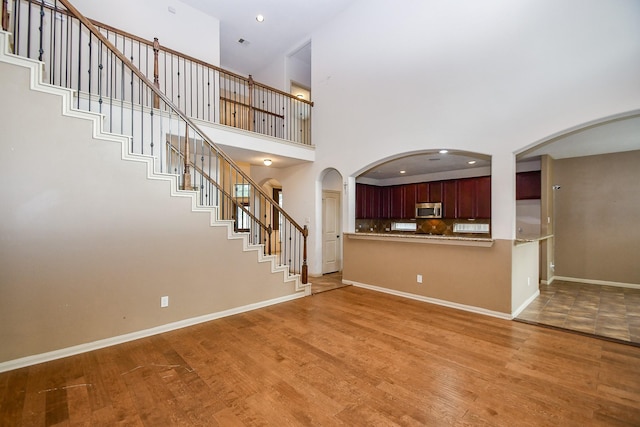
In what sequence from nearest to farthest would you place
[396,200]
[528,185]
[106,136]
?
1. [106,136]
2. [528,185]
3. [396,200]

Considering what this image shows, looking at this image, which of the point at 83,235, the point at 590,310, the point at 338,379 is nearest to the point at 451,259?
the point at 590,310

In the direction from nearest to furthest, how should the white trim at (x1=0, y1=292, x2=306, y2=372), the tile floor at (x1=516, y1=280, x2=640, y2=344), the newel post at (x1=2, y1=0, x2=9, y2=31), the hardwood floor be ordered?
the hardwood floor, the white trim at (x1=0, y1=292, x2=306, y2=372), the newel post at (x1=2, y1=0, x2=9, y2=31), the tile floor at (x1=516, y1=280, x2=640, y2=344)

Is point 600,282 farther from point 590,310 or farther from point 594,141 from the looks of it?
point 594,141

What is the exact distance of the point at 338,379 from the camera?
92.4 inches

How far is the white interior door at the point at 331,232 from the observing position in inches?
262

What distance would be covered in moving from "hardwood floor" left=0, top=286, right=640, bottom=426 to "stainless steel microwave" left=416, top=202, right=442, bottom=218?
405 centimetres

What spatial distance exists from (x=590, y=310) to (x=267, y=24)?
26.9 feet

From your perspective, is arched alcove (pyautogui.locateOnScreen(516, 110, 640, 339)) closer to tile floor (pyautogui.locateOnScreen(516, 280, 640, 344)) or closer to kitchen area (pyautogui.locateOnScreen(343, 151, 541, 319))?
tile floor (pyautogui.locateOnScreen(516, 280, 640, 344))

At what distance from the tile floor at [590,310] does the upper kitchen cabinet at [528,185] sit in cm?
193

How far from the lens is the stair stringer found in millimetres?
2609

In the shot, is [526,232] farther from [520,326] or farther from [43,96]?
[43,96]

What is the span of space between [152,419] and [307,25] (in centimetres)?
741

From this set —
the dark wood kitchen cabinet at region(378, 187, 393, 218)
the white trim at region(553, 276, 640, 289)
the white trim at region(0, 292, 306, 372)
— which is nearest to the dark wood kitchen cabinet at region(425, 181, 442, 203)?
the dark wood kitchen cabinet at region(378, 187, 393, 218)

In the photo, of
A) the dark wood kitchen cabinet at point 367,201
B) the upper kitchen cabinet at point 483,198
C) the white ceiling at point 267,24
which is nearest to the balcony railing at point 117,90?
the white ceiling at point 267,24
